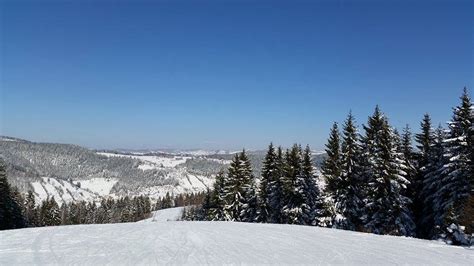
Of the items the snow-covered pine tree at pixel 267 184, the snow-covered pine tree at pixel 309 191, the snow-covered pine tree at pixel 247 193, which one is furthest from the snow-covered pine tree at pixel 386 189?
the snow-covered pine tree at pixel 247 193

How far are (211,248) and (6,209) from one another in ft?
139

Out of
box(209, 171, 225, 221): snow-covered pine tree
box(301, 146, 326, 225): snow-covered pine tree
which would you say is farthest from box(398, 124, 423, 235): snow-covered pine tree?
box(209, 171, 225, 221): snow-covered pine tree

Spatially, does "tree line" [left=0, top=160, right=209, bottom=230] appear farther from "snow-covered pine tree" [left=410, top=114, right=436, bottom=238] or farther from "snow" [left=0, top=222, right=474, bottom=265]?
"snow-covered pine tree" [left=410, top=114, right=436, bottom=238]

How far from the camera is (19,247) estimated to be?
483 inches

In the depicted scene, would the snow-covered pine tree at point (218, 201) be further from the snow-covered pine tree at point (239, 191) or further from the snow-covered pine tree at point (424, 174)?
the snow-covered pine tree at point (424, 174)

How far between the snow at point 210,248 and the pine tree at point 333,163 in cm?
1612

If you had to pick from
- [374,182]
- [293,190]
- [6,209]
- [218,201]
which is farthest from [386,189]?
[6,209]

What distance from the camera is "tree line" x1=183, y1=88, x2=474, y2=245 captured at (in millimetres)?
27422

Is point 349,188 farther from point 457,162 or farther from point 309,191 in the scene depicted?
point 457,162

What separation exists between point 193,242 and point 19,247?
5720 mm

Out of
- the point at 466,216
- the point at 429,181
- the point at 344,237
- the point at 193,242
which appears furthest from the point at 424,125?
the point at 193,242

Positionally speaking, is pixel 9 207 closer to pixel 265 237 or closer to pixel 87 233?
pixel 87 233

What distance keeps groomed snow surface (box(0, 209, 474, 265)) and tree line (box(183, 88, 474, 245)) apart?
11432 millimetres

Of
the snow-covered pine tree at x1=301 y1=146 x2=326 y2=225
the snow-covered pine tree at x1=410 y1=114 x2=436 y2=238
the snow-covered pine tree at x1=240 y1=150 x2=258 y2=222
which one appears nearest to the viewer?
the snow-covered pine tree at x1=410 y1=114 x2=436 y2=238
